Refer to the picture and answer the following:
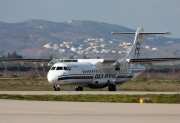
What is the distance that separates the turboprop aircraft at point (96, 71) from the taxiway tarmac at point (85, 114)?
2443 centimetres

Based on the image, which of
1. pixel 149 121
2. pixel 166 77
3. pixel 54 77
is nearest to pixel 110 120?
pixel 149 121

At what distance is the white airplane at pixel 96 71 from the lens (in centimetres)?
5853

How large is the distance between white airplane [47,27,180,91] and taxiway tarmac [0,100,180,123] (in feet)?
80.3

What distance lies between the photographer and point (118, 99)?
133 ft

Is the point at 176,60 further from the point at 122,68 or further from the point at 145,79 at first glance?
the point at 145,79

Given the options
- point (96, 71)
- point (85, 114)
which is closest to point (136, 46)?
point (96, 71)

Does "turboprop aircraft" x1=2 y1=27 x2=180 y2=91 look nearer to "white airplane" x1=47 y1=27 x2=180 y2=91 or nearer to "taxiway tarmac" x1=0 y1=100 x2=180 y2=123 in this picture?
"white airplane" x1=47 y1=27 x2=180 y2=91

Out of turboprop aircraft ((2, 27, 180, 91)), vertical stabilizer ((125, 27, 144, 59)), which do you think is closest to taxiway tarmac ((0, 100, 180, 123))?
turboprop aircraft ((2, 27, 180, 91))

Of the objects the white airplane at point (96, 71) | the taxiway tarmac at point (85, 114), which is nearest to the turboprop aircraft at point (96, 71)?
the white airplane at point (96, 71)

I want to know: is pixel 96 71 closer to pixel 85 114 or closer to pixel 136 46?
pixel 136 46

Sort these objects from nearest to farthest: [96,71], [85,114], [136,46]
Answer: [85,114]
[96,71]
[136,46]

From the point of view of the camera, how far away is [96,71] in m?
62.6

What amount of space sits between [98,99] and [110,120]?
14706mm

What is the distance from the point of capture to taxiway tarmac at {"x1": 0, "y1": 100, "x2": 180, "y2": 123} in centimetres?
2600
